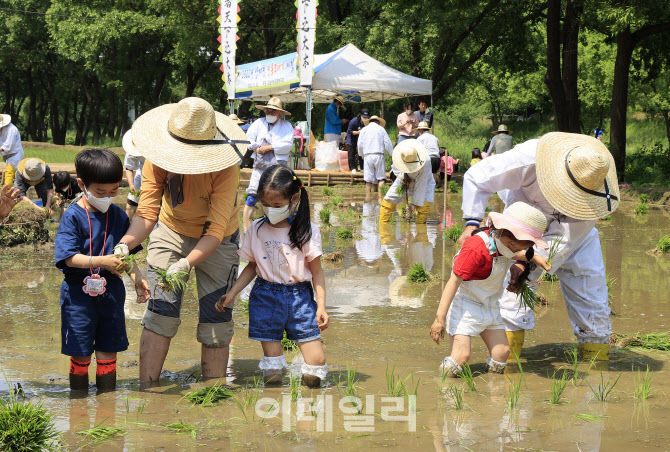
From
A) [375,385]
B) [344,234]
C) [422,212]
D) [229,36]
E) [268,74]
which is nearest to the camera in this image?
[375,385]

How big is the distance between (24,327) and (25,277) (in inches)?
97.8

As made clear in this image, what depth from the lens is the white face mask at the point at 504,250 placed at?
15.3ft

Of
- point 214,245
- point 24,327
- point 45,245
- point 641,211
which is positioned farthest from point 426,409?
point 641,211

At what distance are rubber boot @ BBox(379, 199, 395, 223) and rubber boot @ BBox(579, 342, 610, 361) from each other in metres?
7.40

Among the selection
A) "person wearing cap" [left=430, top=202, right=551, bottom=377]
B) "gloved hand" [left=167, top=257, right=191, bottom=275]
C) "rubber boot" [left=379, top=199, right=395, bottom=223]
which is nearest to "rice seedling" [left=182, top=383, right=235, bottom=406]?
"gloved hand" [left=167, top=257, right=191, bottom=275]

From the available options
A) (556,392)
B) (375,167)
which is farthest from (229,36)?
(556,392)

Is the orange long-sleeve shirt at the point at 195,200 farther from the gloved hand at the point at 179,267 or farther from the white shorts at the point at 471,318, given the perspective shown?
the white shorts at the point at 471,318

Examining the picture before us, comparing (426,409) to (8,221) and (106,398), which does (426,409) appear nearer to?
(106,398)

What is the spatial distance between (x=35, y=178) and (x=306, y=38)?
10413 mm

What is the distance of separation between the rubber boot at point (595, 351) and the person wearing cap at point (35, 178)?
8.36m

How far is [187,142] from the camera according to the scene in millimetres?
4570

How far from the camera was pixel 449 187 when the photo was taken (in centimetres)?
1953

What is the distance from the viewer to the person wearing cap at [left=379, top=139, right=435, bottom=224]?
1200cm

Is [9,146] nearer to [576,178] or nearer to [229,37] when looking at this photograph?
[576,178]
